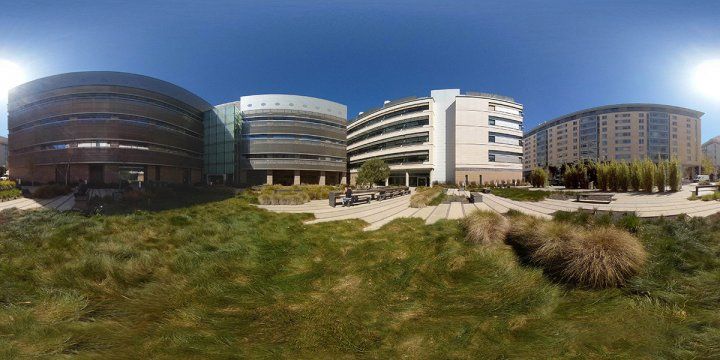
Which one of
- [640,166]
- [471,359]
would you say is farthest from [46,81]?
[640,166]

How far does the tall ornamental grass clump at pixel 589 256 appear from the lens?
11.1ft

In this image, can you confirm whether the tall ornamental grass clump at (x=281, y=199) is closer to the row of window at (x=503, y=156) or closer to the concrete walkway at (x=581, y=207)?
the concrete walkway at (x=581, y=207)

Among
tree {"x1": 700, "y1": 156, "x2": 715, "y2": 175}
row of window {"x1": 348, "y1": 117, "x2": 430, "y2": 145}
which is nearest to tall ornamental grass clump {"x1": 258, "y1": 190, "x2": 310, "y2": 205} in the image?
tree {"x1": 700, "y1": 156, "x2": 715, "y2": 175}

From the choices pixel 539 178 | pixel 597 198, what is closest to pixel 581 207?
pixel 597 198

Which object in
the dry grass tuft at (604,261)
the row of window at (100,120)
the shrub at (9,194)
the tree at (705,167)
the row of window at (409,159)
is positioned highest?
the row of window at (409,159)

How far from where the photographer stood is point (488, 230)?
529 centimetres

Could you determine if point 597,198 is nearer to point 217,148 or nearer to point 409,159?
point 217,148

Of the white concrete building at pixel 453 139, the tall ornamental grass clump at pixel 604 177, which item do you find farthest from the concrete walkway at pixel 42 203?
the white concrete building at pixel 453 139

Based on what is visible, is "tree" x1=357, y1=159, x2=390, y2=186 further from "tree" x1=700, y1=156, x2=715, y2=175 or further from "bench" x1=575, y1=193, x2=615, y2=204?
"tree" x1=700, y1=156, x2=715, y2=175

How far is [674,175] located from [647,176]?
64 cm

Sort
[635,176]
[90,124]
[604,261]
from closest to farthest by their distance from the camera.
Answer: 1. [604,261]
2. [90,124]
3. [635,176]

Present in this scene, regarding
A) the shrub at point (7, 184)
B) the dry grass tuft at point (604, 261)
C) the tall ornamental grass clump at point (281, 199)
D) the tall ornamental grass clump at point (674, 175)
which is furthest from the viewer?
the tall ornamental grass clump at point (281, 199)

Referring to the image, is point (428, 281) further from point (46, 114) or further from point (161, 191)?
point (46, 114)

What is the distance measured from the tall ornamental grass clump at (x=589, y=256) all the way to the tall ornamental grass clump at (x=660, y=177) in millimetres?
7319
